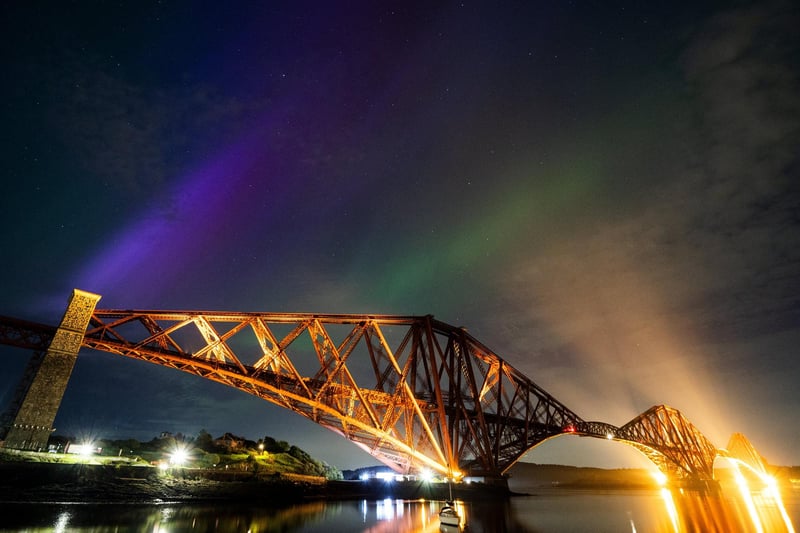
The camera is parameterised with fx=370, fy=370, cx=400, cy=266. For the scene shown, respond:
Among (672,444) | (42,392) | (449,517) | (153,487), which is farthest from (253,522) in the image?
(672,444)

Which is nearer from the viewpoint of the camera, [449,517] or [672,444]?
[449,517]

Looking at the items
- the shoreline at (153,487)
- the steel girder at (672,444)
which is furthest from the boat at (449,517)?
the steel girder at (672,444)

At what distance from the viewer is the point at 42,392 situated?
23.8 meters

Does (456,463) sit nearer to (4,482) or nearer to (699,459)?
(4,482)

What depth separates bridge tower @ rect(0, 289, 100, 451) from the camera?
2275 cm

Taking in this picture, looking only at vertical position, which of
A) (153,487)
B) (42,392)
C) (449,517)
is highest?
(42,392)

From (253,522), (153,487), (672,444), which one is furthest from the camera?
(672,444)

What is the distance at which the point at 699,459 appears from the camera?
83.3m

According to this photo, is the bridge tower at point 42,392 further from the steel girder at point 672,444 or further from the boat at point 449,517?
the steel girder at point 672,444

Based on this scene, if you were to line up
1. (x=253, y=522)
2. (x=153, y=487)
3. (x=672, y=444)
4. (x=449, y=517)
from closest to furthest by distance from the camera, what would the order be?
(x=253, y=522) → (x=449, y=517) → (x=153, y=487) → (x=672, y=444)

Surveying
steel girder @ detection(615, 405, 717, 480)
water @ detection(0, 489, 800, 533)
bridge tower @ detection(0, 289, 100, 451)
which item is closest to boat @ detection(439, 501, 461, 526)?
water @ detection(0, 489, 800, 533)

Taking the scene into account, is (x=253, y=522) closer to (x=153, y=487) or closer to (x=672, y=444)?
(x=153, y=487)

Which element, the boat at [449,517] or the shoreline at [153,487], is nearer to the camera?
the shoreline at [153,487]

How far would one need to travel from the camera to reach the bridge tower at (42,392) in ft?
74.6
